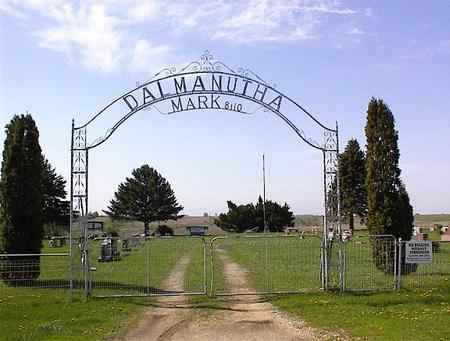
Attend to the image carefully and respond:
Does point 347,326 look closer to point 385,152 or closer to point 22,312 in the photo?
point 22,312

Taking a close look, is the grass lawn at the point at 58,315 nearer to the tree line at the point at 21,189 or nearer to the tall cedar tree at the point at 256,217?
the tree line at the point at 21,189

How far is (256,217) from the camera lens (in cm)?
7494

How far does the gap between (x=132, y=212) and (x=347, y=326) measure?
7582 centimetres

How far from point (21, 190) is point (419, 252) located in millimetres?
11169

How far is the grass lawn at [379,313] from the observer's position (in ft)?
34.0

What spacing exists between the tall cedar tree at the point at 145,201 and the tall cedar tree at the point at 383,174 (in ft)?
218

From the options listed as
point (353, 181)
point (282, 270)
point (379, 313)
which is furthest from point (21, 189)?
point (353, 181)

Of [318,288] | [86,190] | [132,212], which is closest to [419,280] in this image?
[318,288]

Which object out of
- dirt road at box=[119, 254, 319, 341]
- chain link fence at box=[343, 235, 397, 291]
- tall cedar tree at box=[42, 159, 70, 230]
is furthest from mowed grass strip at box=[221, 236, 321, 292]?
tall cedar tree at box=[42, 159, 70, 230]

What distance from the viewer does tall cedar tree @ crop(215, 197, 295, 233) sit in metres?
74.2

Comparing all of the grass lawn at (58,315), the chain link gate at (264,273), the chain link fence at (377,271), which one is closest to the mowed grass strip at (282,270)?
the chain link gate at (264,273)

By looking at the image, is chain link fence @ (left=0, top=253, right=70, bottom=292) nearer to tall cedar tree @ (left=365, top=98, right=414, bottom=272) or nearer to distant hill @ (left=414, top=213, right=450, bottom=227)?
tall cedar tree @ (left=365, top=98, right=414, bottom=272)

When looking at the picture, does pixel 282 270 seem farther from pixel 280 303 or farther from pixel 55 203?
pixel 55 203

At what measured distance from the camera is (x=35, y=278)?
17.3m
